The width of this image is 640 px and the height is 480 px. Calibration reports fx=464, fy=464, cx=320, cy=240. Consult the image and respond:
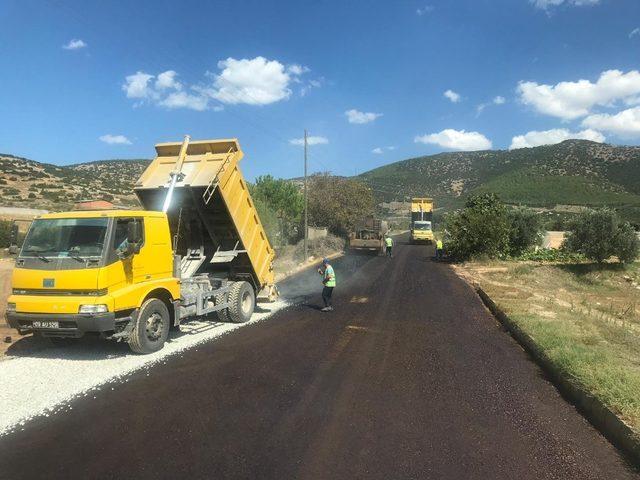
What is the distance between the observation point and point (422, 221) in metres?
42.7

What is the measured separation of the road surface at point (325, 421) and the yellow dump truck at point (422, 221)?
34.0 meters

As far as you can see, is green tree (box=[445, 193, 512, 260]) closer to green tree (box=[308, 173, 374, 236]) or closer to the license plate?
green tree (box=[308, 173, 374, 236])

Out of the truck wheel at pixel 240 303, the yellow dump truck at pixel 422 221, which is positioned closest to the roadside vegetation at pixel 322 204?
the yellow dump truck at pixel 422 221

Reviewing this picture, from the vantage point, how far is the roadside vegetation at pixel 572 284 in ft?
22.3

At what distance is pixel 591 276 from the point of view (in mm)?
23188

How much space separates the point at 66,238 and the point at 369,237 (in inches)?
1041

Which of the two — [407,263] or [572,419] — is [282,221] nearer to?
[407,263]

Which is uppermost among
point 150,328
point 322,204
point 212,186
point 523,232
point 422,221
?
point 322,204

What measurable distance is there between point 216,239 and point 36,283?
3.85 m

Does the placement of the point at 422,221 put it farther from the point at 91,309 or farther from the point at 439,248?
the point at 91,309

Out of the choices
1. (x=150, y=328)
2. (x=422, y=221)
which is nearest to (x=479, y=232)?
(x=422, y=221)

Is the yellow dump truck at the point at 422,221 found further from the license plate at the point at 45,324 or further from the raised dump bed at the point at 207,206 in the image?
the license plate at the point at 45,324

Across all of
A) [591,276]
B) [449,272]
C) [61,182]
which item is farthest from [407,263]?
[61,182]

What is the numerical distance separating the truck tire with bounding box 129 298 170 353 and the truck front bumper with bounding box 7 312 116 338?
0.54 metres
